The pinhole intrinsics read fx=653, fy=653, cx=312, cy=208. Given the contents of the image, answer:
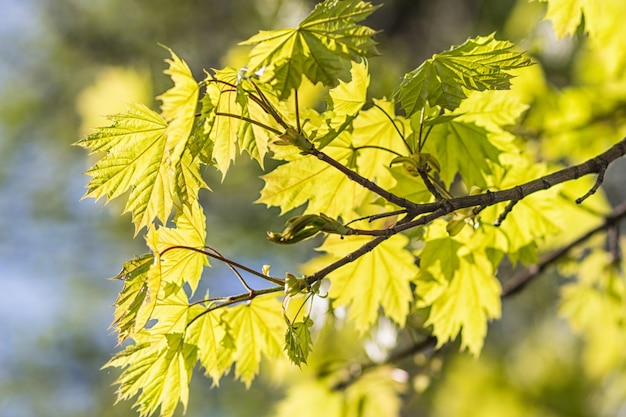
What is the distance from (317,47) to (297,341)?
291mm

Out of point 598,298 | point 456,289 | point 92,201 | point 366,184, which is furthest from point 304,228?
point 92,201

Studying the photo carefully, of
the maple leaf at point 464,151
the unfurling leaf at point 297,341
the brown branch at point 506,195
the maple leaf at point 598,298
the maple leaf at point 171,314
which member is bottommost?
the maple leaf at point 598,298

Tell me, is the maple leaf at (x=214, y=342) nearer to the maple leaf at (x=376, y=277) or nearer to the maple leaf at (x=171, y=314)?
the maple leaf at (x=171, y=314)

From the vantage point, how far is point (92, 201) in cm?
352

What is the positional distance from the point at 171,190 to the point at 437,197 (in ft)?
0.93

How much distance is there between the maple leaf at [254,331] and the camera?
34.0 inches

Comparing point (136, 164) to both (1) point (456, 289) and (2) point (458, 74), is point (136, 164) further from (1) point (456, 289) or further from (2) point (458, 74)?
(1) point (456, 289)

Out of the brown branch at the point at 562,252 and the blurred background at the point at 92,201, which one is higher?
the blurred background at the point at 92,201

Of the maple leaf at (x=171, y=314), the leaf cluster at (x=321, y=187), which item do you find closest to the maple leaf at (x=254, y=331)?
the leaf cluster at (x=321, y=187)

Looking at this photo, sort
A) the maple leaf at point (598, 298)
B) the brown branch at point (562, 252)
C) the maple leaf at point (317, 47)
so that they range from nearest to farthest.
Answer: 1. the maple leaf at point (317, 47)
2. the brown branch at point (562, 252)
3. the maple leaf at point (598, 298)

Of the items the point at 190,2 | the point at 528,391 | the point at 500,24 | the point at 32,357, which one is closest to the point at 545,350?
the point at 528,391

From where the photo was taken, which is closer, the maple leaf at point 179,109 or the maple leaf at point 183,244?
the maple leaf at point 179,109

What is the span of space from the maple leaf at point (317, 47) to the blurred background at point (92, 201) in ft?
5.91

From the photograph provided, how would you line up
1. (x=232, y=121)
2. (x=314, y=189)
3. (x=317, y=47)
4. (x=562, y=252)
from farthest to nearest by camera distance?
(x=562, y=252) < (x=314, y=189) < (x=232, y=121) < (x=317, y=47)
